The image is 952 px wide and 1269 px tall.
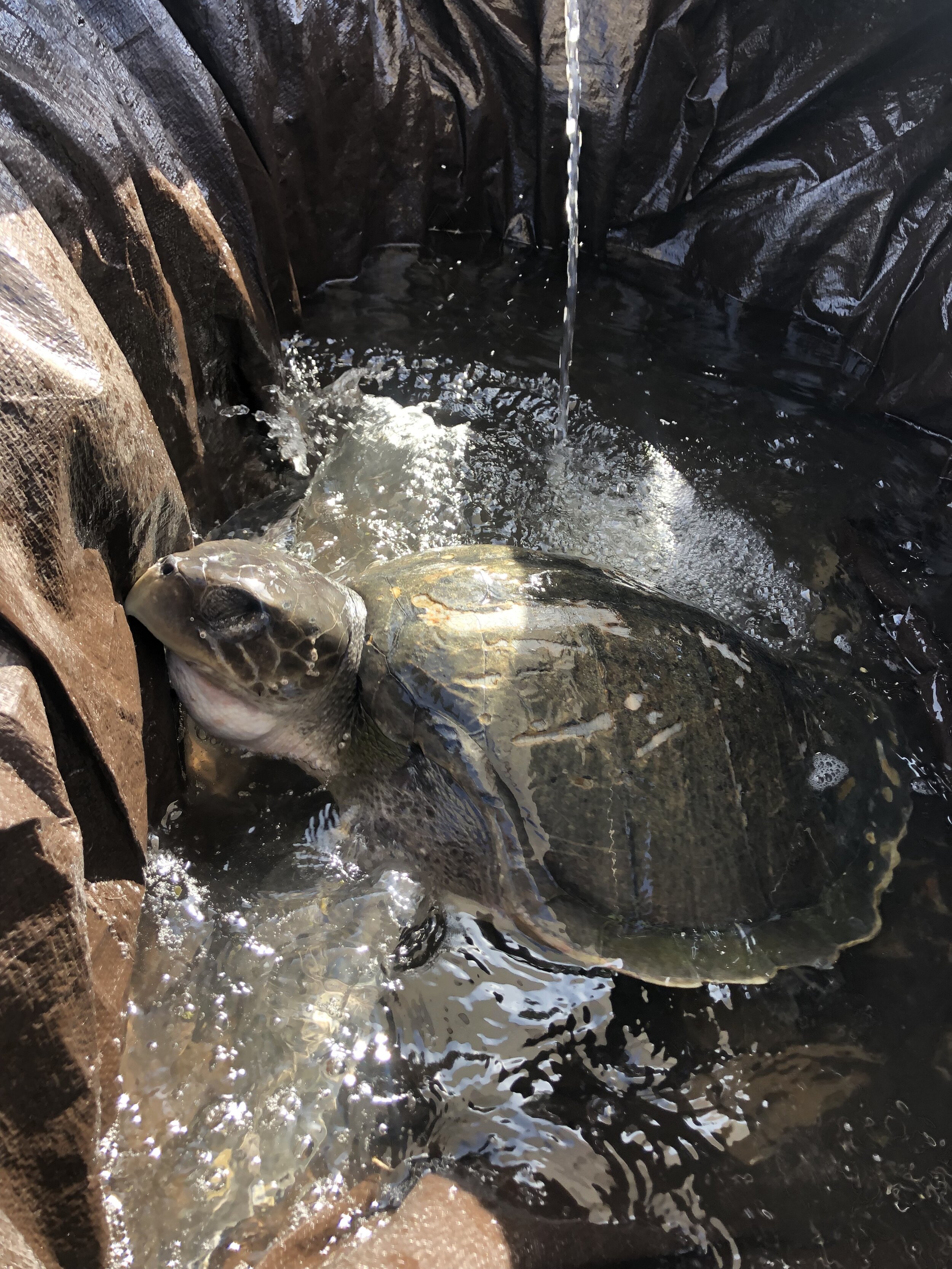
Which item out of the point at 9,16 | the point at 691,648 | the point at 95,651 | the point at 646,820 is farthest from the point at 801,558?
the point at 9,16

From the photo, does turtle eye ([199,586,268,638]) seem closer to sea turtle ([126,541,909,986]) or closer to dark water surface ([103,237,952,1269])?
sea turtle ([126,541,909,986])

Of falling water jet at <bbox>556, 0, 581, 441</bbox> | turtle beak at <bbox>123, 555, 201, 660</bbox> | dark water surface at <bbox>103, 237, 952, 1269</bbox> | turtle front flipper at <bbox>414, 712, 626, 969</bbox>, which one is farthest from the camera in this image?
falling water jet at <bbox>556, 0, 581, 441</bbox>

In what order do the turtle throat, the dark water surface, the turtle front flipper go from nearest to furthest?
the dark water surface
the turtle front flipper
the turtle throat

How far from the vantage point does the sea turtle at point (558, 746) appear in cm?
191

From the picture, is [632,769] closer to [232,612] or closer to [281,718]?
[281,718]

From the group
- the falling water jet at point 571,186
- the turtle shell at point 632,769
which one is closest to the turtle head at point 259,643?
the turtle shell at point 632,769

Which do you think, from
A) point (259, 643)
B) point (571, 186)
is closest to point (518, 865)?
point (259, 643)

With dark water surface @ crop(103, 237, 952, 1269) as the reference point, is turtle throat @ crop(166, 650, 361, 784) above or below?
above

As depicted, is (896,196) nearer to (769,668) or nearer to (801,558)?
(801,558)

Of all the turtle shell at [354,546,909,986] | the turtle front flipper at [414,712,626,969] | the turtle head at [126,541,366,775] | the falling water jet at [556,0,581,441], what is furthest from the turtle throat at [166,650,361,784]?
the falling water jet at [556,0,581,441]

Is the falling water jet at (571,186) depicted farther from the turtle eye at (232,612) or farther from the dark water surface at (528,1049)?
the turtle eye at (232,612)

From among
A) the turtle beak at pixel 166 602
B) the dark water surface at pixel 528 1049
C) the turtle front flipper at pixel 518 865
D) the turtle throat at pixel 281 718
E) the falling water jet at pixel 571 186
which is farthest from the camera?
the falling water jet at pixel 571 186

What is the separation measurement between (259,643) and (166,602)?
0.26m

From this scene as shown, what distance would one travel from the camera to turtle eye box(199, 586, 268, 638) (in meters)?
1.88
